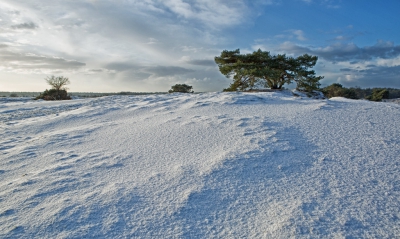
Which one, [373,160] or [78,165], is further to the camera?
[78,165]

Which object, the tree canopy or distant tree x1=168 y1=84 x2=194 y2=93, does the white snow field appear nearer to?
the tree canopy

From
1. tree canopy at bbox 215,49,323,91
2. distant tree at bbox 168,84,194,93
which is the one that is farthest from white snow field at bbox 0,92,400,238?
distant tree at bbox 168,84,194,93

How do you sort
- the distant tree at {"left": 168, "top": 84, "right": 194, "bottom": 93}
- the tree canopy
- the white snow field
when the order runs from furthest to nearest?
the distant tree at {"left": 168, "top": 84, "right": 194, "bottom": 93} → the tree canopy → the white snow field

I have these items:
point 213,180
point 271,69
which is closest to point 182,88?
point 271,69

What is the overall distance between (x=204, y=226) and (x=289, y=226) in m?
0.63

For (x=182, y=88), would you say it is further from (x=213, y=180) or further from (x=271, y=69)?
(x=213, y=180)

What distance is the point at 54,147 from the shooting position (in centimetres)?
366

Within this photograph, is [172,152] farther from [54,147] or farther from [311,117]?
[311,117]

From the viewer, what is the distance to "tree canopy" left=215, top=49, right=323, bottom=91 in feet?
39.0

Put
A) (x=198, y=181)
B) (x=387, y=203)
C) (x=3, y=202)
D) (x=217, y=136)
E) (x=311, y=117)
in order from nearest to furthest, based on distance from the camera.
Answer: (x=387, y=203), (x=3, y=202), (x=198, y=181), (x=217, y=136), (x=311, y=117)

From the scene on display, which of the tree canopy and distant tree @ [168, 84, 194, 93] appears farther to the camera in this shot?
distant tree @ [168, 84, 194, 93]

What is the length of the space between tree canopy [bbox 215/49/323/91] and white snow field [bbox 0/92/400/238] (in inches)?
317

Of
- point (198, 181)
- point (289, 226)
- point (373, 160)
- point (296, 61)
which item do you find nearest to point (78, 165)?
point (198, 181)

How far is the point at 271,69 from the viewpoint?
39.1 feet
